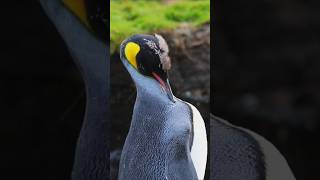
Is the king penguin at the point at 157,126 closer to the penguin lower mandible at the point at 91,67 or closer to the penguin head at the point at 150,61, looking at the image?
the penguin head at the point at 150,61

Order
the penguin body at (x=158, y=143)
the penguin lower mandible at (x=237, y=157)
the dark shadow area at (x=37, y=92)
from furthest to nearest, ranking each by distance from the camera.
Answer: the dark shadow area at (x=37, y=92)
the penguin lower mandible at (x=237, y=157)
the penguin body at (x=158, y=143)

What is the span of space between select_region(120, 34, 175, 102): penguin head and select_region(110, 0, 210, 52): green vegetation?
59 millimetres

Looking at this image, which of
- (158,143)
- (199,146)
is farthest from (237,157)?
(158,143)

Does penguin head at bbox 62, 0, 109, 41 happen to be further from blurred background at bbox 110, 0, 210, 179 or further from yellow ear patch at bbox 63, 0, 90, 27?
blurred background at bbox 110, 0, 210, 179

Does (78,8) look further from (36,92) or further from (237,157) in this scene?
(237,157)

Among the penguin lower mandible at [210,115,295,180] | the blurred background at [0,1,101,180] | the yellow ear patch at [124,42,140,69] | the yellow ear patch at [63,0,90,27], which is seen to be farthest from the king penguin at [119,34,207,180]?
the blurred background at [0,1,101,180]

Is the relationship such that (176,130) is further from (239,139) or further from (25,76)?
(25,76)

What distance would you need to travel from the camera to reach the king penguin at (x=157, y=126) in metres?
2.46

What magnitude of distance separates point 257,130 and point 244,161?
0.22m

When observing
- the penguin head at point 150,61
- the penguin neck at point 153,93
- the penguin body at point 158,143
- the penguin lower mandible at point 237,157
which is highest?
the penguin head at point 150,61

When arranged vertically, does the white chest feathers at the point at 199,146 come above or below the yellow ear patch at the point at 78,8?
below

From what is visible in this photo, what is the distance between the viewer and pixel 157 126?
2.53 meters

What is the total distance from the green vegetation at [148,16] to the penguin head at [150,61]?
59 mm

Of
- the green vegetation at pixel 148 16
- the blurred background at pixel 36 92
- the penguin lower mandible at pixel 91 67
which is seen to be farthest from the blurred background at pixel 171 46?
the blurred background at pixel 36 92
